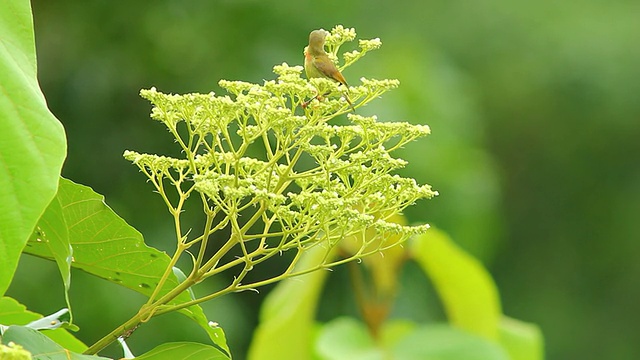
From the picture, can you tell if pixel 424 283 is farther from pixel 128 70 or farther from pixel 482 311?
pixel 482 311

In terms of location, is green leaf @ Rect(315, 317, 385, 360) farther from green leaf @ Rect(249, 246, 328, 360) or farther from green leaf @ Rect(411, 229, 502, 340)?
green leaf @ Rect(411, 229, 502, 340)

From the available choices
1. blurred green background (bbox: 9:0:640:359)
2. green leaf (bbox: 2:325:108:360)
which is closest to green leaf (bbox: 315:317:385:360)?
green leaf (bbox: 2:325:108:360)

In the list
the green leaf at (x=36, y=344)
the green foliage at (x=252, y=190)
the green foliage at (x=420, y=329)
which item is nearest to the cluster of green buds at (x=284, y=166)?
the green foliage at (x=252, y=190)

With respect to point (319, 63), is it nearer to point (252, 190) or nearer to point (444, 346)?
point (252, 190)

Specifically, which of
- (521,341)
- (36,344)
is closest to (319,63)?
(36,344)

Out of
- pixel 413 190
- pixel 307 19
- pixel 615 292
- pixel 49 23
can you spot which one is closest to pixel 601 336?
pixel 615 292
